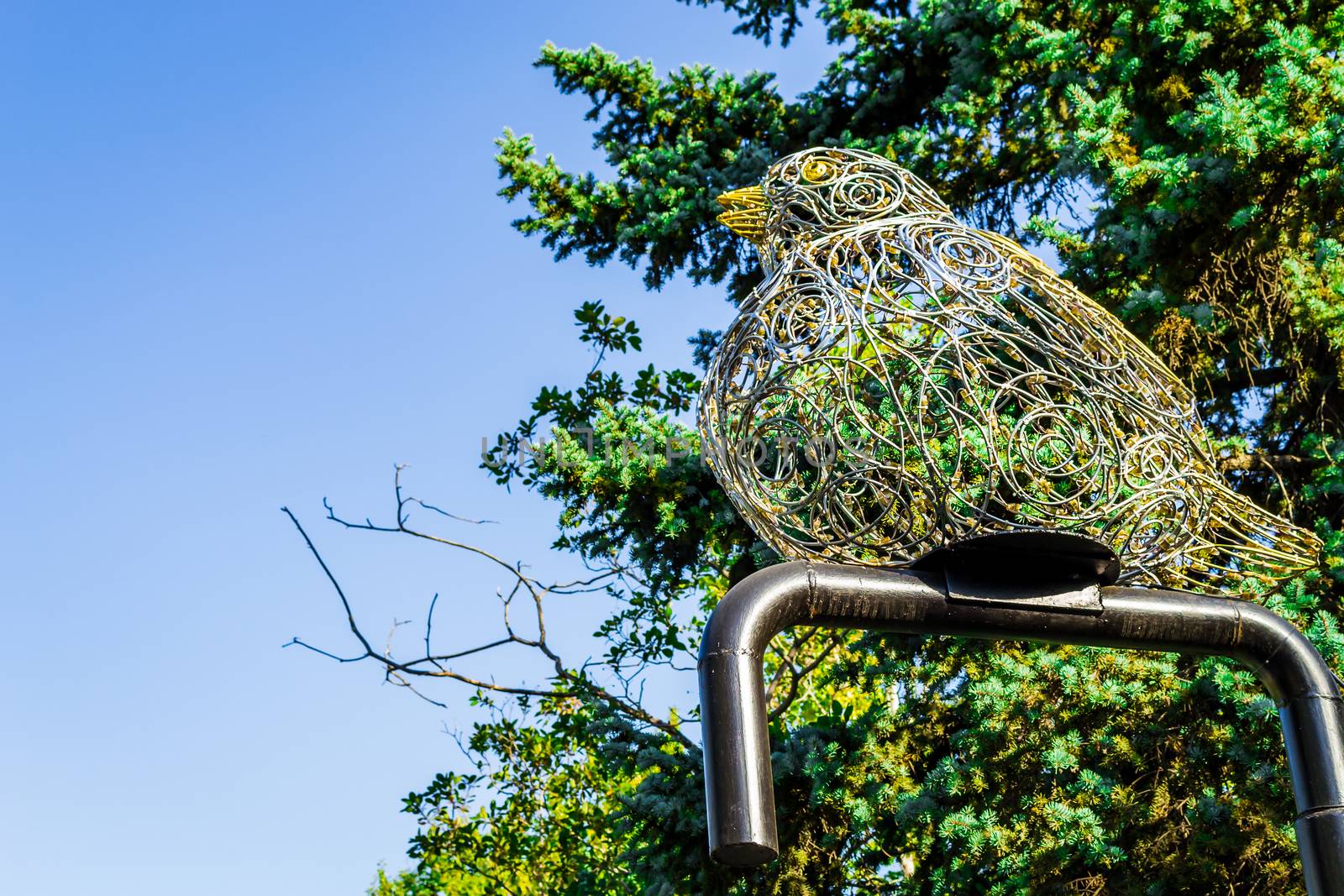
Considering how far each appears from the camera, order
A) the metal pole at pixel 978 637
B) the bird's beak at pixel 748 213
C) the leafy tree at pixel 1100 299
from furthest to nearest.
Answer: the leafy tree at pixel 1100 299 → the bird's beak at pixel 748 213 → the metal pole at pixel 978 637

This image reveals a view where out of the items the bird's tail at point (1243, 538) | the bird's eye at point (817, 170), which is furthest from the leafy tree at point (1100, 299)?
the bird's eye at point (817, 170)

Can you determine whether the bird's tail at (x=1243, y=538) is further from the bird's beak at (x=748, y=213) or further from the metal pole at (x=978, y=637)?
the bird's beak at (x=748, y=213)

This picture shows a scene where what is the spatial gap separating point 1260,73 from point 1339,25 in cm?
61

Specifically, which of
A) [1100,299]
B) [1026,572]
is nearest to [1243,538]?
[1026,572]

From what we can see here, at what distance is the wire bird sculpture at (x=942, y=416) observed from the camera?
281 centimetres

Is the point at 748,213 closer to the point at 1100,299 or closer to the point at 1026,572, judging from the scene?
the point at 1026,572

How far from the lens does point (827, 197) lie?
3.44 m

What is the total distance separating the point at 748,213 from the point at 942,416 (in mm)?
1026

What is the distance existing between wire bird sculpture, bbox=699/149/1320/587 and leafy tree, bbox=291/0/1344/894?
1008mm

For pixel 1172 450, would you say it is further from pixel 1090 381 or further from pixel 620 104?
pixel 620 104

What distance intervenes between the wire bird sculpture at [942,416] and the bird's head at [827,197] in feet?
0.06

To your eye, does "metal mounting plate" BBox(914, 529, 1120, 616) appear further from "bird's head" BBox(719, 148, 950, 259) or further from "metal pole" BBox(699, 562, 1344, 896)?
"bird's head" BBox(719, 148, 950, 259)

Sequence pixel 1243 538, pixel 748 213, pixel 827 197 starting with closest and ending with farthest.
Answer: pixel 1243 538 < pixel 827 197 < pixel 748 213

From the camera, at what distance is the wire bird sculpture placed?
281 centimetres
